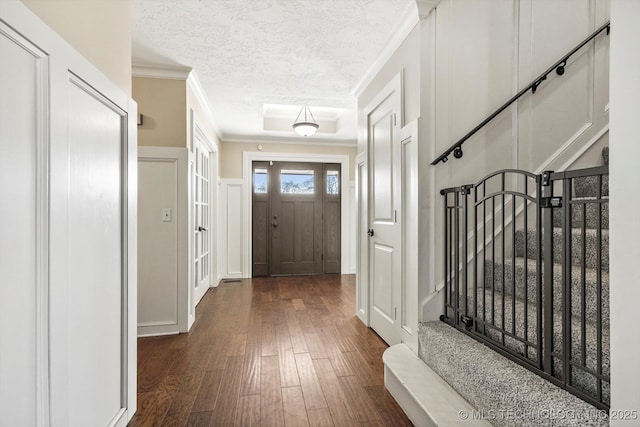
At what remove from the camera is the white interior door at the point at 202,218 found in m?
3.74

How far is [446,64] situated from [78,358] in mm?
2424

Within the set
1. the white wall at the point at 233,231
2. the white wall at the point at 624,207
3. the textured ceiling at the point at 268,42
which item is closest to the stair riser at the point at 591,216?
the white wall at the point at 624,207

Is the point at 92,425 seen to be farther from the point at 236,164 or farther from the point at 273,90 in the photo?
the point at 236,164

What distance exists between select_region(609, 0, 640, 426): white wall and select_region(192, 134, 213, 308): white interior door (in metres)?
3.38

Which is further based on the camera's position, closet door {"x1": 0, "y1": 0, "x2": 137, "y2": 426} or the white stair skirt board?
the white stair skirt board

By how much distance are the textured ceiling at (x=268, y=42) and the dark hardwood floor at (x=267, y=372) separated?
7.85 feet

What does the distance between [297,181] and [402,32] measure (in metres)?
3.68

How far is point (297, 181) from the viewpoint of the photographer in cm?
578

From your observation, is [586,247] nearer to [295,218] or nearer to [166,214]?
[166,214]

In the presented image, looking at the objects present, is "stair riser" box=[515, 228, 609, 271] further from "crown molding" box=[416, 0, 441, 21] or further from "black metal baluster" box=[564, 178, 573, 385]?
"crown molding" box=[416, 0, 441, 21]

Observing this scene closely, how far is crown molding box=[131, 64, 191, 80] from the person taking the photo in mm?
2896

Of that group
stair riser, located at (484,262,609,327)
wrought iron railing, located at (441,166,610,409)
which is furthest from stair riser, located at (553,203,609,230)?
stair riser, located at (484,262,609,327)

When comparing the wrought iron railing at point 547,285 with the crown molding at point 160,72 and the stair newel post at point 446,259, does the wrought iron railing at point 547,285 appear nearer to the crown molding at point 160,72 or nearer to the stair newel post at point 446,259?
the stair newel post at point 446,259

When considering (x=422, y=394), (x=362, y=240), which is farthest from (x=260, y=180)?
(x=422, y=394)
